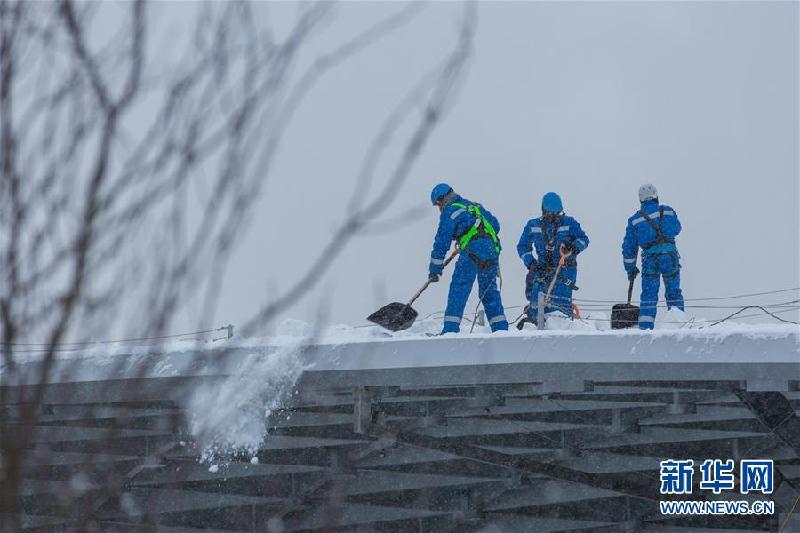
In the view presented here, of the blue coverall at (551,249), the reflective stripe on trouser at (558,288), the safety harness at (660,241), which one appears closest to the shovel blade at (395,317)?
the blue coverall at (551,249)

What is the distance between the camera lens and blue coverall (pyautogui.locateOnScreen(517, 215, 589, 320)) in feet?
33.1

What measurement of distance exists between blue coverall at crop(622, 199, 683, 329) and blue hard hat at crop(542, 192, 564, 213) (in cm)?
90

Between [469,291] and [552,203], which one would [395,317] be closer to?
[469,291]

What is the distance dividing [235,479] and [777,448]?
4.92 metres

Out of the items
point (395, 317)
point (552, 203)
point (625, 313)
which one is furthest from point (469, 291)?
point (625, 313)

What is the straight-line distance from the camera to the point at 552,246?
33.4ft

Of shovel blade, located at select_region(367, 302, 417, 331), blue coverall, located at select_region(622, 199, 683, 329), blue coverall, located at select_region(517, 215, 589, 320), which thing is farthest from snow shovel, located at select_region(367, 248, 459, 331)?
blue coverall, located at select_region(622, 199, 683, 329)

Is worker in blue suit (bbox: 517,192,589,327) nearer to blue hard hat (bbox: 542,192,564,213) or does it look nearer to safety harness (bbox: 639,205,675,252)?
blue hard hat (bbox: 542,192,564,213)

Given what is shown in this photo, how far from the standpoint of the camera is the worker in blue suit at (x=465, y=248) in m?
8.62

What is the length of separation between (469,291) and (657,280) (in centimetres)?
182

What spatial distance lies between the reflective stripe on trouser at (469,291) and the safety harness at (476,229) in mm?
123

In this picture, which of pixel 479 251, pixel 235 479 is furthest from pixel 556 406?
pixel 235 479

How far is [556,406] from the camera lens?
8.27 metres

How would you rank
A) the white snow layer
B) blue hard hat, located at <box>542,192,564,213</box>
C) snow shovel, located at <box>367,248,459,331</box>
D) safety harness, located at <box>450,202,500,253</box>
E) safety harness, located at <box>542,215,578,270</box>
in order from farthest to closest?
safety harness, located at <box>542,215,578,270</box>, blue hard hat, located at <box>542,192,564,213</box>, snow shovel, located at <box>367,248,459,331</box>, safety harness, located at <box>450,202,500,253</box>, the white snow layer
